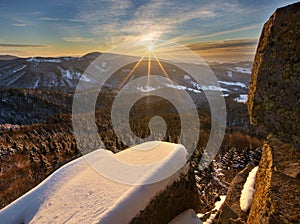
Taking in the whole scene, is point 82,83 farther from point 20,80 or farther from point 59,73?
point 20,80

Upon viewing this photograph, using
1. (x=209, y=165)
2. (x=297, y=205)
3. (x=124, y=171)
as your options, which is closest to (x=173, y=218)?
(x=124, y=171)

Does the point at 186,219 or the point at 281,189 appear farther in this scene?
the point at 186,219

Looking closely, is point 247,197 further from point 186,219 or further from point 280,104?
point 186,219

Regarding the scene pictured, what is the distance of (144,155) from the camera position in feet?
22.0

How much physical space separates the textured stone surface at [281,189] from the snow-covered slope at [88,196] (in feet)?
8.29

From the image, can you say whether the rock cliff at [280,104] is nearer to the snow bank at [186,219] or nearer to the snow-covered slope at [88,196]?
the snow-covered slope at [88,196]

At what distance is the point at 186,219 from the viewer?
6.06 meters

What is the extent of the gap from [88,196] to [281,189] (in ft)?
14.0

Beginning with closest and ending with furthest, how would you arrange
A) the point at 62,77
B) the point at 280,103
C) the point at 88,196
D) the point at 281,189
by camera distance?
the point at 281,189
the point at 280,103
the point at 88,196
the point at 62,77

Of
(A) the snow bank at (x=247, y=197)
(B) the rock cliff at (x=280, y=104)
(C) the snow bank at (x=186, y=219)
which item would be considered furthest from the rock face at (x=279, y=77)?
(C) the snow bank at (x=186, y=219)

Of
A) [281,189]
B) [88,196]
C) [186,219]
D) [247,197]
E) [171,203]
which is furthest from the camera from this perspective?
[186,219]

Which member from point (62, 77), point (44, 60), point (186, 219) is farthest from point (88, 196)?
point (44, 60)

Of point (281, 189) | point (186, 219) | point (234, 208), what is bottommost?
point (186, 219)

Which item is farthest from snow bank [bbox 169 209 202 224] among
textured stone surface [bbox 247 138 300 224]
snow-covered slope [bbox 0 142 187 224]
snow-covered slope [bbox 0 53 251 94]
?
snow-covered slope [bbox 0 53 251 94]
